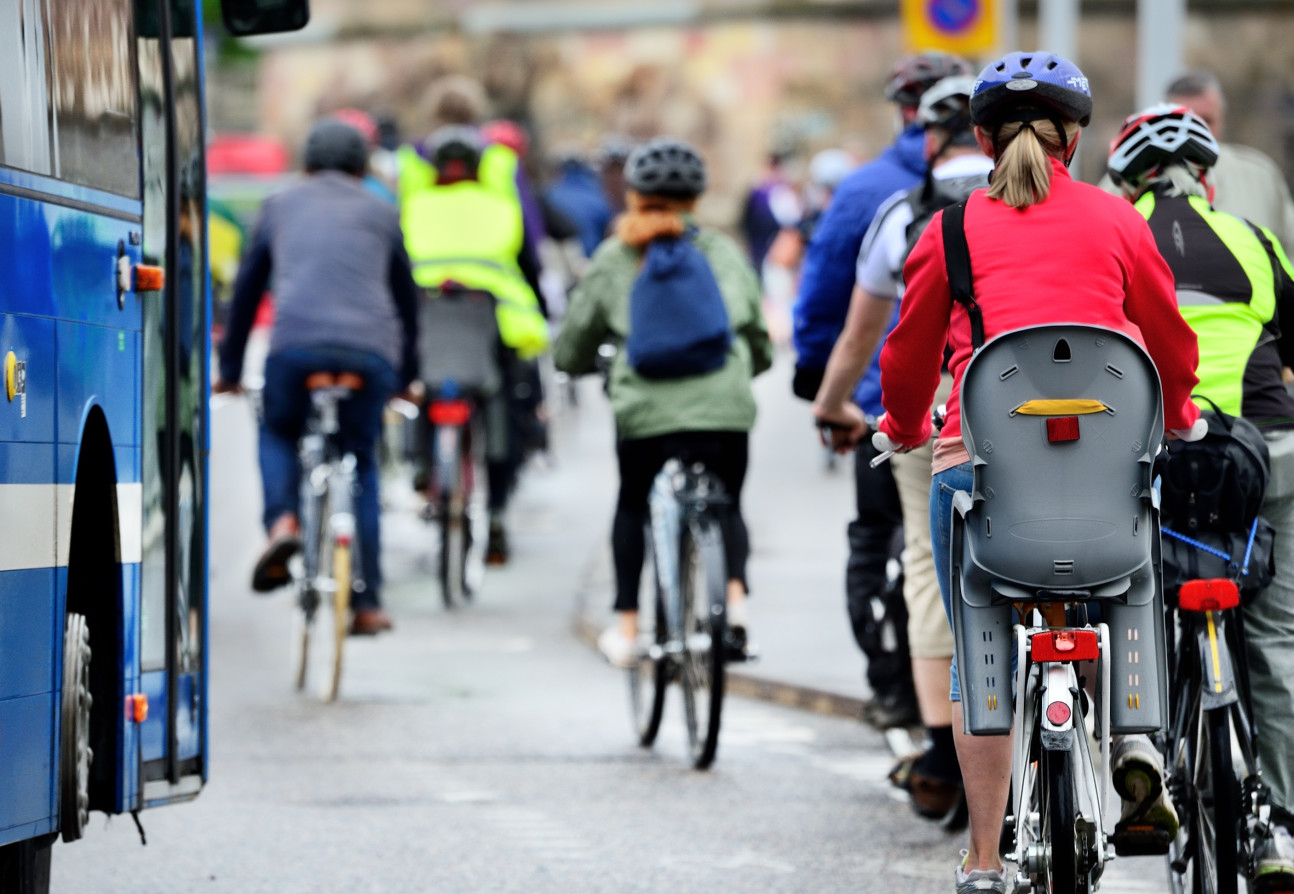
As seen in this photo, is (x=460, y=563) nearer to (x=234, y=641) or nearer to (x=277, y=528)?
(x=234, y=641)

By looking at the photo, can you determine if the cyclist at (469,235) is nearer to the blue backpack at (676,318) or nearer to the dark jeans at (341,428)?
the dark jeans at (341,428)

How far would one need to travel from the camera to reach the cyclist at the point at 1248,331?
539cm

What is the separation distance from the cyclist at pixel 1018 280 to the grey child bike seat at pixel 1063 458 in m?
0.13

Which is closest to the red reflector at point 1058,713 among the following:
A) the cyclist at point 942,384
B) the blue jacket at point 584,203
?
the cyclist at point 942,384

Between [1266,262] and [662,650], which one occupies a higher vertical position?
[1266,262]

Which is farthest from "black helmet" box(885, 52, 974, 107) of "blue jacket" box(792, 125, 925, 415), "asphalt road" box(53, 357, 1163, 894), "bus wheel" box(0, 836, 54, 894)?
"bus wheel" box(0, 836, 54, 894)

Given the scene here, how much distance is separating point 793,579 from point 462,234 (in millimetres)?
2473

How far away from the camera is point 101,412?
5.31 meters

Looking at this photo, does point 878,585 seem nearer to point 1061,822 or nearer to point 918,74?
point 918,74

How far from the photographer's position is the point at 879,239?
6383 millimetres

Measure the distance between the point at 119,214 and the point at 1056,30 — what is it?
9913 millimetres

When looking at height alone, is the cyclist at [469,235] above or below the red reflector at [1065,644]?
above

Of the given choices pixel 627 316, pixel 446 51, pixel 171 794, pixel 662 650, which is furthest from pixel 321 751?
pixel 446 51

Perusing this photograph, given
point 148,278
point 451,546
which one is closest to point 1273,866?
point 148,278
